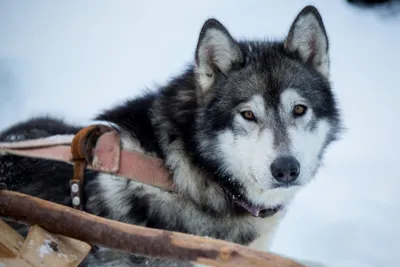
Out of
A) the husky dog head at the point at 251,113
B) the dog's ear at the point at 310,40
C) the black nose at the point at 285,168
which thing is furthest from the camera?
the dog's ear at the point at 310,40

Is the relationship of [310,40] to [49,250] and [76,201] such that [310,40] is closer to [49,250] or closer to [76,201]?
[76,201]

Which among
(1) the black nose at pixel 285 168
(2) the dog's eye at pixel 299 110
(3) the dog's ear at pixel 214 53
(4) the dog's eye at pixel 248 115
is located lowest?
(1) the black nose at pixel 285 168

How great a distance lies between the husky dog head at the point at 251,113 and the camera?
238 centimetres

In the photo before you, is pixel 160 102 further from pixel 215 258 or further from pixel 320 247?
pixel 320 247

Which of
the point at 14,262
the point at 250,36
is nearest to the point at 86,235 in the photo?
the point at 14,262

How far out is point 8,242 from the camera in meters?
1.98

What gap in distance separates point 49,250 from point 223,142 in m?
0.92

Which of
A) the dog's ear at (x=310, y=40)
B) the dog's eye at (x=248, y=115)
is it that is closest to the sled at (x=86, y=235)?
the dog's eye at (x=248, y=115)

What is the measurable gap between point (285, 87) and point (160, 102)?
2.01 ft

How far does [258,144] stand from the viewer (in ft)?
7.71

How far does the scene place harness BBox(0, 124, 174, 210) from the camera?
2.32m

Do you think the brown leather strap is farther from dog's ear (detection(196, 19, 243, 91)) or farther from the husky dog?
dog's ear (detection(196, 19, 243, 91))

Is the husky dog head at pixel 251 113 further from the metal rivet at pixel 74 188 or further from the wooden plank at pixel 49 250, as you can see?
the wooden plank at pixel 49 250

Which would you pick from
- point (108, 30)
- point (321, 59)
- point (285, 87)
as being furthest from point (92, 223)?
point (108, 30)
